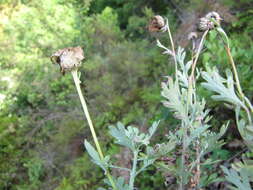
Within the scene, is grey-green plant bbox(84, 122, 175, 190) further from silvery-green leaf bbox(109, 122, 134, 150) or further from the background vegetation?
the background vegetation

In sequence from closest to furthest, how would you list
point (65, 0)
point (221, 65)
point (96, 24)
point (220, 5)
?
point (221, 65) < point (220, 5) < point (96, 24) < point (65, 0)

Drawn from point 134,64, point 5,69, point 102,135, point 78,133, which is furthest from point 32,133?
point 5,69

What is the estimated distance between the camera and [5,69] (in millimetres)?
3361

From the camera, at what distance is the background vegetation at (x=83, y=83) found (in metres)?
1.44

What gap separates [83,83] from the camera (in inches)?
76.3

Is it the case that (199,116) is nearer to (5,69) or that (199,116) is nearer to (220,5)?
(220,5)

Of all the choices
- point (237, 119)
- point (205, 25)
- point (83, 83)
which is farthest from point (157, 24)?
point (83, 83)

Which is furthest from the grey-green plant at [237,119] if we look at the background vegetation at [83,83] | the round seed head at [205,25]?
the background vegetation at [83,83]

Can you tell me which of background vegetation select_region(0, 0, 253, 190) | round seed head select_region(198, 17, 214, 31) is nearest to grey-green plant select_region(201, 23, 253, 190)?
round seed head select_region(198, 17, 214, 31)

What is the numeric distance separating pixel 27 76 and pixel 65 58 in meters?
3.12

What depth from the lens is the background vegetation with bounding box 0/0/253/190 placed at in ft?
4.73

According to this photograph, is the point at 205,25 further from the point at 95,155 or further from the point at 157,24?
the point at 95,155

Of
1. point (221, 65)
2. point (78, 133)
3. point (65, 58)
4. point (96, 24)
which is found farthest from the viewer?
point (96, 24)

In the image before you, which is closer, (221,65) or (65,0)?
(221,65)
